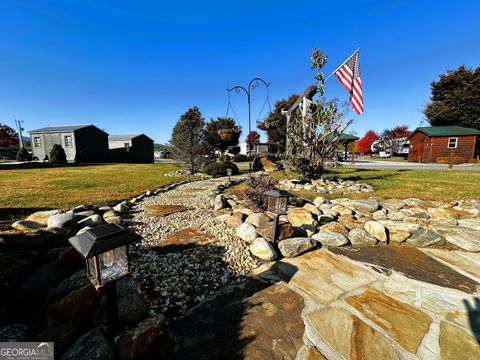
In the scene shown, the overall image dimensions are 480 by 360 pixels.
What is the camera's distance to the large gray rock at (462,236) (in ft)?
10.8

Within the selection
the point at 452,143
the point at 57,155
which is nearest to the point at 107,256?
the point at 57,155

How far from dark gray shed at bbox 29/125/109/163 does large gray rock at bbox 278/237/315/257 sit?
2794cm

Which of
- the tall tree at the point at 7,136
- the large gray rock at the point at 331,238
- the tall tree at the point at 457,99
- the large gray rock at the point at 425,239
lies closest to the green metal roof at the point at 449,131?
the tall tree at the point at 457,99

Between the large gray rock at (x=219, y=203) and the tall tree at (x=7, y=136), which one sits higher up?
the tall tree at (x=7, y=136)

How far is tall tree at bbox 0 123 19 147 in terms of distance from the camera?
36156mm

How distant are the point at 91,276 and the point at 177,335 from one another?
85 cm

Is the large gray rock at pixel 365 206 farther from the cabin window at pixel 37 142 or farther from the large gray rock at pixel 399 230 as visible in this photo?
the cabin window at pixel 37 142

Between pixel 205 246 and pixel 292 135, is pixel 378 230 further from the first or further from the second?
pixel 292 135

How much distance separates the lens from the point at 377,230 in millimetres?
3672

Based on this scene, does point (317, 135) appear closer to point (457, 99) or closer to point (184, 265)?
point (184, 265)

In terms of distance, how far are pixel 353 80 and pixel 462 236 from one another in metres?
6.56

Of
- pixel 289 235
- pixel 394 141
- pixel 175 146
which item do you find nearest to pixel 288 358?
pixel 289 235

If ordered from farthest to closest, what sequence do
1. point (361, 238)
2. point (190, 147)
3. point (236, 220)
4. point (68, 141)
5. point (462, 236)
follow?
point (68, 141), point (190, 147), point (236, 220), point (361, 238), point (462, 236)

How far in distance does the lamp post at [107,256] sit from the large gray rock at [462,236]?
14.9 ft
